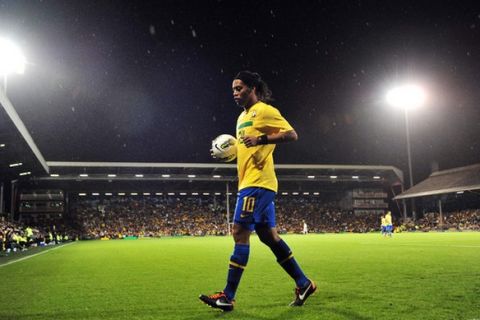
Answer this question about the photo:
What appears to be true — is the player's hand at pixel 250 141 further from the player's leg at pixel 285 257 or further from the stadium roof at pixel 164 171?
Answer: the stadium roof at pixel 164 171

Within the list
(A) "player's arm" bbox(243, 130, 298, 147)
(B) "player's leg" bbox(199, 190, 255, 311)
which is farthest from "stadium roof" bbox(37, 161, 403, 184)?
(A) "player's arm" bbox(243, 130, 298, 147)

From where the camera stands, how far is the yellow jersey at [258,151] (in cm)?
445

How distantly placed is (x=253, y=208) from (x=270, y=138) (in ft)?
2.28

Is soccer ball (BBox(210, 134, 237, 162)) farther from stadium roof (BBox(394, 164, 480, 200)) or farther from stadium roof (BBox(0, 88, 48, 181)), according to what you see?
stadium roof (BBox(394, 164, 480, 200))

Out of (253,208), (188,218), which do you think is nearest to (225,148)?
(253,208)

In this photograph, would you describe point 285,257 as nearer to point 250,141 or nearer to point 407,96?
point 250,141

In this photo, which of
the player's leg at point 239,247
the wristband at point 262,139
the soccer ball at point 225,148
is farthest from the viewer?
the soccer ball at point 225,148

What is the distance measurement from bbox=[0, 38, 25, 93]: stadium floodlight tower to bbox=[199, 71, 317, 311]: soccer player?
26.2m

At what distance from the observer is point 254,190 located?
4.34m

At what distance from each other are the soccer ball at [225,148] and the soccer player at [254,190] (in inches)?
12.0

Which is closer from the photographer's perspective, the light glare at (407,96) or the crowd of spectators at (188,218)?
the light glare at (407,96)

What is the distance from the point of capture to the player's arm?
431 centimetres

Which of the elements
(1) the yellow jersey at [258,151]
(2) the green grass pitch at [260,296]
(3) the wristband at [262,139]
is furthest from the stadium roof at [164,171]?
(3) the wristband at [262,139]

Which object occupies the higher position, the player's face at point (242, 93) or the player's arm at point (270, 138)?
the player's face at point (242, 93)
